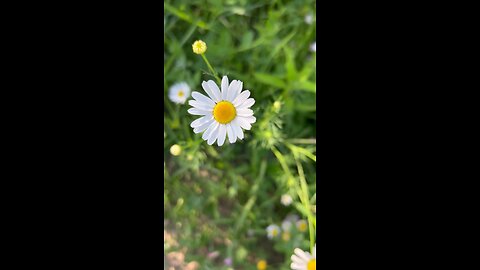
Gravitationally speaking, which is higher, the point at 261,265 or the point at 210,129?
the point at 210,129

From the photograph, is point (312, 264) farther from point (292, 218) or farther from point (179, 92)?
point (179, 92)

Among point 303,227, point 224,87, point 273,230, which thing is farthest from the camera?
point 273,230

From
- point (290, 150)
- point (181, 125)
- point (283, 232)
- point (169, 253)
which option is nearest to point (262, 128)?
point (290, 150)

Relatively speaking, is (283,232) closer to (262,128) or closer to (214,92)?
(262,128)

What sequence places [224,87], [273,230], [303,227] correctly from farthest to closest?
[273,230] → [303,227] → [224,87]

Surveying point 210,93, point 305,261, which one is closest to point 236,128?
point 210,93

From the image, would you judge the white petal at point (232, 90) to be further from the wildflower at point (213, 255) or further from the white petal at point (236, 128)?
the wildflower at point (213, 255)
